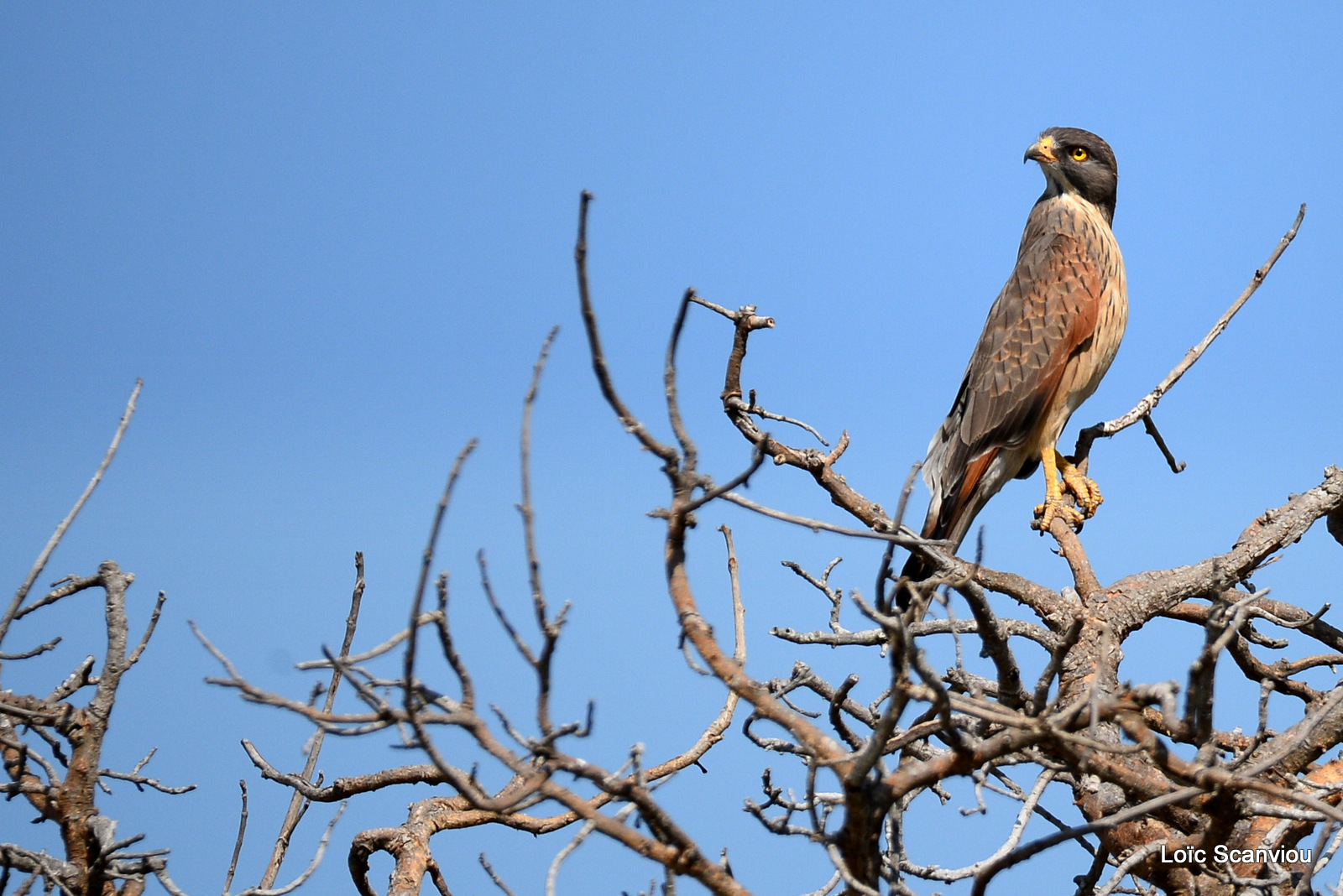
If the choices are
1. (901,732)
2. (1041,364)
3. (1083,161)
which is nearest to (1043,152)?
→ (1083,161)

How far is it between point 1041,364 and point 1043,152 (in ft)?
4.34

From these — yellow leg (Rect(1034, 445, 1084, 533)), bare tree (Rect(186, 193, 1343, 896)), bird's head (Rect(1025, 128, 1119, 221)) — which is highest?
bird's head (Rect(1025, 128, 1119, 221))

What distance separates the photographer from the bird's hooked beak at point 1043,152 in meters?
5.83

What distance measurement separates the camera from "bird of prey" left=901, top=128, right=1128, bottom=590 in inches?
202

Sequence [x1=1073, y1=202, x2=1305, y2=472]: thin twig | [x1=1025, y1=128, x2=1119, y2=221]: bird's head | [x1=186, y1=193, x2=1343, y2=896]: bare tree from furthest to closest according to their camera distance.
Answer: [x1=1025, y1=128, x2=1119, y2=221]: bird's head → [x1=1073, y1=202, x2=1305, y2=472]: thin twig → [x1=186, y1=193, x2=1343, y2=896]: bare tree

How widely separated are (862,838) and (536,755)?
0.57 m

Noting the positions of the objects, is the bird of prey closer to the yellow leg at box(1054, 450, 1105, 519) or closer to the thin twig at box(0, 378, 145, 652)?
A: the yellow leg at box(1054, 450, 1105, 519)

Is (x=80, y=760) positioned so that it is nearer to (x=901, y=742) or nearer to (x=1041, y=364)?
(x=901, y=742)

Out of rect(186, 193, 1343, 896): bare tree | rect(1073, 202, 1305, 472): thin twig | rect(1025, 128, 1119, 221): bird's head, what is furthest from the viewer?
rect(1025, 128, 1119, 221): bird's head

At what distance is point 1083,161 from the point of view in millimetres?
5840

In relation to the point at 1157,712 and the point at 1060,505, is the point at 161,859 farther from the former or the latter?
the point at 1060,505

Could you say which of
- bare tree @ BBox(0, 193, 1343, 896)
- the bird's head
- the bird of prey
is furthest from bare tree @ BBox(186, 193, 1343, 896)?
the bird's head

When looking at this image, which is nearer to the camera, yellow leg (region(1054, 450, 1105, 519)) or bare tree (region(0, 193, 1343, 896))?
bare tree (region(0, 193, 1343, 896))

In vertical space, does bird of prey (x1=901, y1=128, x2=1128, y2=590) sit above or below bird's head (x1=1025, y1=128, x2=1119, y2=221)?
below
